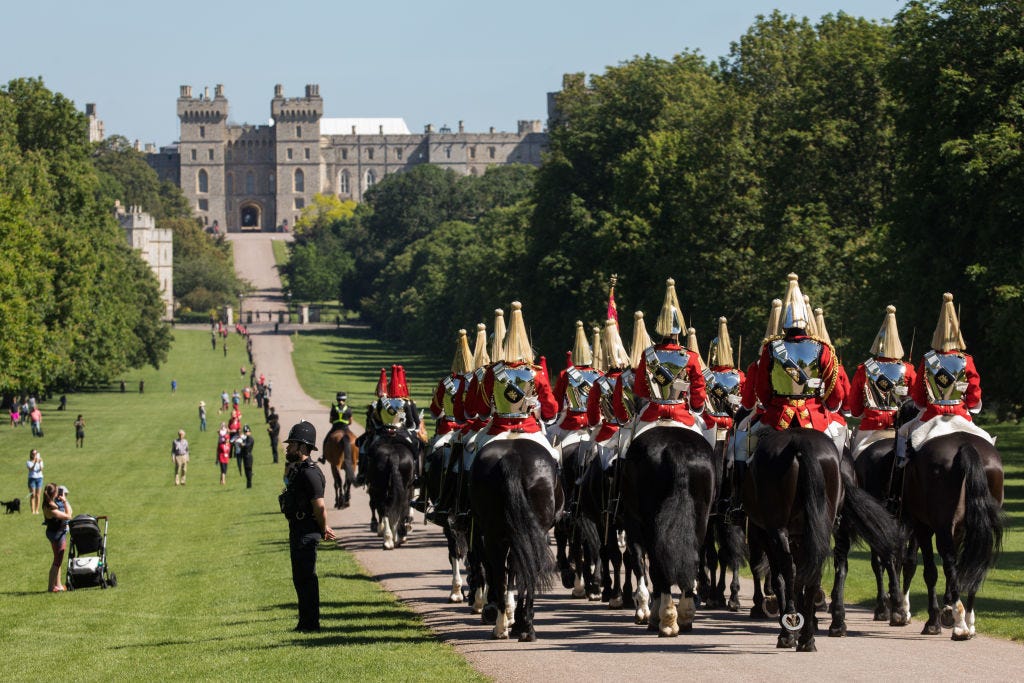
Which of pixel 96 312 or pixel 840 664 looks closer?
pixel 840 664

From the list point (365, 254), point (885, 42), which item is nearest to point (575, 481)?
point (885, 42)

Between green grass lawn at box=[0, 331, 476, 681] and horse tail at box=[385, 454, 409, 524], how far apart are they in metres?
1.10

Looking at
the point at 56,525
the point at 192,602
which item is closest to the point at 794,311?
the point at 192,602

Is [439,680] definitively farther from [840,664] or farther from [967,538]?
[967,538]

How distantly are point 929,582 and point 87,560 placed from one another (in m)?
14.8

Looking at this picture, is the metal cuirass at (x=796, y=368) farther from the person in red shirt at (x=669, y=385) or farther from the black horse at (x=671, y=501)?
the person in red shirt at (x=669, y=385)

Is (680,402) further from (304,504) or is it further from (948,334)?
(304,504)

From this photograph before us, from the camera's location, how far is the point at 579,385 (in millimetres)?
21984

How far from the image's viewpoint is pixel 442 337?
12119cm

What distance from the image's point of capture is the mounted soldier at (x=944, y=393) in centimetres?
1759

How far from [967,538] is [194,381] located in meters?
98.2

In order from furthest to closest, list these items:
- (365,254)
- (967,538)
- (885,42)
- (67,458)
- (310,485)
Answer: (365,254)
(67,458)
(885,42)
(310,485)
(967,538)

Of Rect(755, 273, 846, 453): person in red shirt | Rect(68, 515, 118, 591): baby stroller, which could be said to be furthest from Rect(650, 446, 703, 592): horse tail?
Rect(68, 515, 118, 591): baby stroller

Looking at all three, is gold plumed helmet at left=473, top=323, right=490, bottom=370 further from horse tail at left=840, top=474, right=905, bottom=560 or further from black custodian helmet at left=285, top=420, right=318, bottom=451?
horse tail at left=840, top=474, right=905, bottom=560
